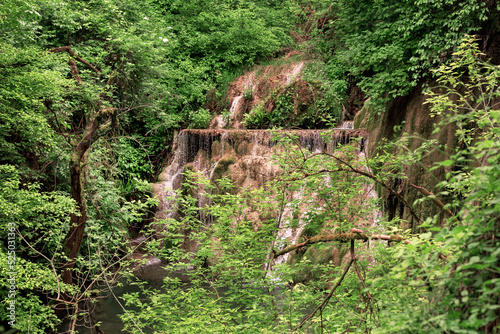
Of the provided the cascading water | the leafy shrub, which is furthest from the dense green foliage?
the cascading water

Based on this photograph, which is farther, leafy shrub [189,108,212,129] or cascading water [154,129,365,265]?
leafy shrub [189,108,212,129]

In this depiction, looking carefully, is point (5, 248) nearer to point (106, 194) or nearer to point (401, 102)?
point (106, 194)

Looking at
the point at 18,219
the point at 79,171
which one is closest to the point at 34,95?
the point at 79,171

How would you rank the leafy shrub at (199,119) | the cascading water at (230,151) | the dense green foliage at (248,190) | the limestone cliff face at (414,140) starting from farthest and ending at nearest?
the leafy shrub at (199,119) < the cascading water at (230,151) < the limestone cliff face at (414,140) < the dense green foliage at (248,190)

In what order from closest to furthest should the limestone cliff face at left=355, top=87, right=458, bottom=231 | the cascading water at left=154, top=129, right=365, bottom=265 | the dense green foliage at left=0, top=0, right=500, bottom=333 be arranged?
the dense green foliage at left=0, top=0, right=500, bottom=333 < the limestone cliff face at left=355, top=87, right=458, bottom=231 < the cascading water at left=154, top=129, right=365, bottom=265

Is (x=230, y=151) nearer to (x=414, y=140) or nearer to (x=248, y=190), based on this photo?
(x=414, y=140)

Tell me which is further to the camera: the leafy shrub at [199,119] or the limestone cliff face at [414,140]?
the leafy shrub at [199,119]

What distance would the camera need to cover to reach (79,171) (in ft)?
18.9

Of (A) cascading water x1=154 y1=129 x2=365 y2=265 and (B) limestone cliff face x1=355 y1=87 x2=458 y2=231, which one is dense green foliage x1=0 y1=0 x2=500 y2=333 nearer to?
(B) limestone cliff face x1=355 y1=87 x2=458 y2=231

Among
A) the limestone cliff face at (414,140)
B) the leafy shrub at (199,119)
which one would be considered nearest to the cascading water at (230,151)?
the leafy shrub at (199,119)

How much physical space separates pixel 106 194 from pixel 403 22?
24.1 feet

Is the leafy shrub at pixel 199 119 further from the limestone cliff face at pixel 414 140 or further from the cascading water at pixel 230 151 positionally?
the limestone cliff face at pixel 414 140

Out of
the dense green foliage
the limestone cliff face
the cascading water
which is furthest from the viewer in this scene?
the cascading water

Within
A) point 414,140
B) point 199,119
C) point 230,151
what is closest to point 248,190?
point 414,140
